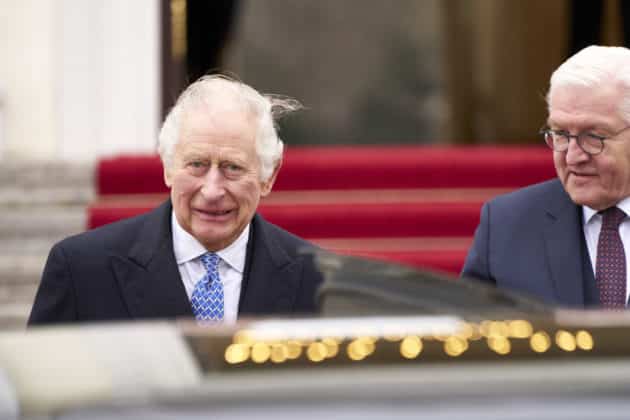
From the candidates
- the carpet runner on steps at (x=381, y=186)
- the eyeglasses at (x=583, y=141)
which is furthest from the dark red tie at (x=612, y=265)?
the carpet runner on steps at (x=381, y=186)

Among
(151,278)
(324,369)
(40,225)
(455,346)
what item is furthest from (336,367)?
(40,225)

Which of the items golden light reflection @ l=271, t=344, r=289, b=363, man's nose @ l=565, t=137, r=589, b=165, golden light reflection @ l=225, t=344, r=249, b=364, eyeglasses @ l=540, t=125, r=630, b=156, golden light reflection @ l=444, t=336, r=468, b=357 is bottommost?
man's nose @ l=565, t=137, r=589, b=165

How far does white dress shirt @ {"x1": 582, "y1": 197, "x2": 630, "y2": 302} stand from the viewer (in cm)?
280

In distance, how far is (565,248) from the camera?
2.87m

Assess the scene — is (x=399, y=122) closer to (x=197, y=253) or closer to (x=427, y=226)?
(x=427, y=226)

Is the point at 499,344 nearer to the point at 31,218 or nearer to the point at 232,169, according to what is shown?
the point at 232,169

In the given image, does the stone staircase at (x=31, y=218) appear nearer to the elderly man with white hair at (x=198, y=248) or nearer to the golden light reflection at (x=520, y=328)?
the elderly man with white hair at (x=198, y=248)

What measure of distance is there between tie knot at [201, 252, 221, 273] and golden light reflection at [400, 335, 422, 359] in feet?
4.78

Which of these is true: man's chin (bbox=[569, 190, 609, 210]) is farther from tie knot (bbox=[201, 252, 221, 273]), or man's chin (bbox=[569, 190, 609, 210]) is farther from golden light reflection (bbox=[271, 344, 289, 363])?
golden light reflection (bbox=[271, 344, 289, 363])

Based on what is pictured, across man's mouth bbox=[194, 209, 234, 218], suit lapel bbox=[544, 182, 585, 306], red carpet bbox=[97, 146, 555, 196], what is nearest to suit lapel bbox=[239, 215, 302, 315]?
man's mouth bbox=[194, 209, 234, 218]

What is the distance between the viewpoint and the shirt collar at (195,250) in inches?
109

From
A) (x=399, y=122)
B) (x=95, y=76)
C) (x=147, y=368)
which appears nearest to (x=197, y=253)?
(x=147, y=368)

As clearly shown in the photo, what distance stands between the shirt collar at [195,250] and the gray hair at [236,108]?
15cm

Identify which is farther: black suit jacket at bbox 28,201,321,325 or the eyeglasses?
the eyeglasses
